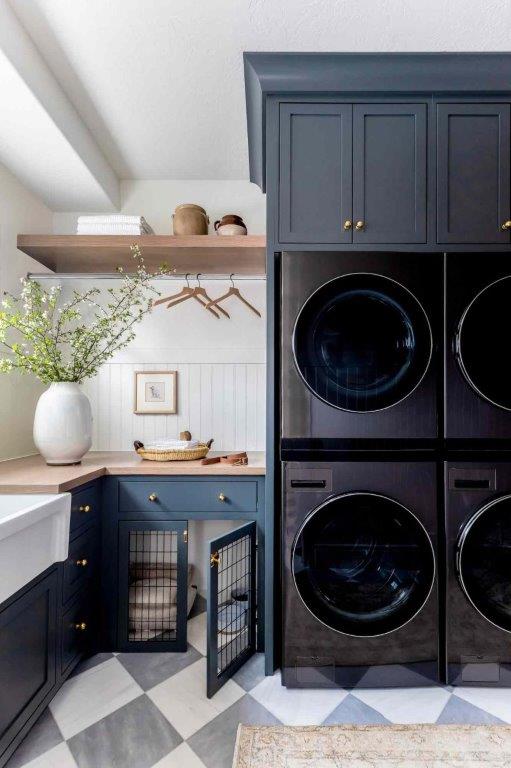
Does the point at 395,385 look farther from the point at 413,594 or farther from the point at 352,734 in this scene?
the point at 352,734

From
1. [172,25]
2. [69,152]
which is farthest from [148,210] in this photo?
[172,25]

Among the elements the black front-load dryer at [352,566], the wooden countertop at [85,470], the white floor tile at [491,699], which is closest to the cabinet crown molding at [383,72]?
the black front-load dryer at [352,566]

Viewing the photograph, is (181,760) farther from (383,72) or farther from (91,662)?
(383,72)

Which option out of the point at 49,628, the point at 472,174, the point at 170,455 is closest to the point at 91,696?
the point at 49,628

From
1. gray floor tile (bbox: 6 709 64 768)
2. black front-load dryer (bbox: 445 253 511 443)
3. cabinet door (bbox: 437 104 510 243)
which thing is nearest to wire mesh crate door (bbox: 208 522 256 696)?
gray floor tile (bbox: 6 709 64 768)

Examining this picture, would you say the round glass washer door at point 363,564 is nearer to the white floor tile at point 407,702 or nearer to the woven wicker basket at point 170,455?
the white floor tile at point 407,702

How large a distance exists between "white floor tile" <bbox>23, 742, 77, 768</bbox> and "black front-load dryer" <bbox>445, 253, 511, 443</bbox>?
1753 millimetres

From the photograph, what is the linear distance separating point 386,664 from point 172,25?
2.63 meters

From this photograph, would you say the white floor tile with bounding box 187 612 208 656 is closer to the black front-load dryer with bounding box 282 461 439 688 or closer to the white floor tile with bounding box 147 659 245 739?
the white floor tile with bounding box 147 659 245 739

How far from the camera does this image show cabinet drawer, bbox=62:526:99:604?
5.58 ft

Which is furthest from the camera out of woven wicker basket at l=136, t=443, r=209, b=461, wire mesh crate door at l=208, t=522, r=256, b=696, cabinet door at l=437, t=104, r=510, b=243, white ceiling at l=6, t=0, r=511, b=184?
woven wicker basket at l=136, t=443, r=209, b=461

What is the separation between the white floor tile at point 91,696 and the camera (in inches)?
61.6

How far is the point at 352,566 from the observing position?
1.73 m

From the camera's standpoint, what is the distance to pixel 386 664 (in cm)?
172
